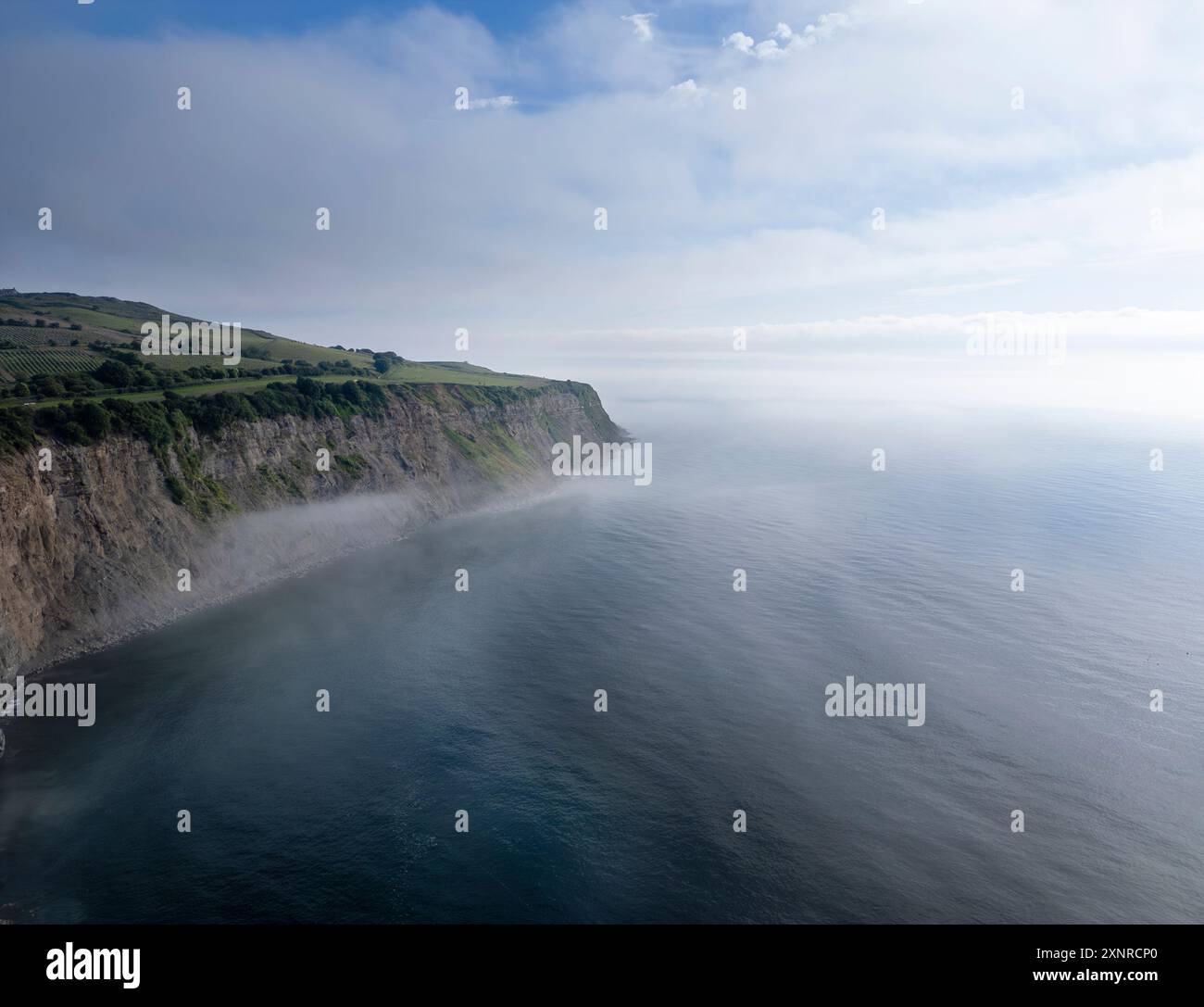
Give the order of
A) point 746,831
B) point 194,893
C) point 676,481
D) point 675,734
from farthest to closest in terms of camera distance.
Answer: point 676,481 → point 675,734 → point 746,831 → point 194,893

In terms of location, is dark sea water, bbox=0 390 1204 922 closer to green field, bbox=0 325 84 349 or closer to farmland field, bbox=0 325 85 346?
green field, bbox=0 325 84 349

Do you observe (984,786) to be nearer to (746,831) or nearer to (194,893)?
(746,831)

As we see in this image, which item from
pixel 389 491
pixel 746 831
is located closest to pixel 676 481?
pixel 389 491

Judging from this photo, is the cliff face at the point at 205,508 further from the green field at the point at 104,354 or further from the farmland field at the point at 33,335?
the farmland field at the point at 33,335

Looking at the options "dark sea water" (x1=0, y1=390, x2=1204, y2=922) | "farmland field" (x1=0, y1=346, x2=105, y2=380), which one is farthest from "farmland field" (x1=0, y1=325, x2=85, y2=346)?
"dark sea water" (x1=0, y1=390, x2=1204, y2=922)

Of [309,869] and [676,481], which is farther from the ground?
[676,481]

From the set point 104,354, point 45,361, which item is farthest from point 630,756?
point 104,354
